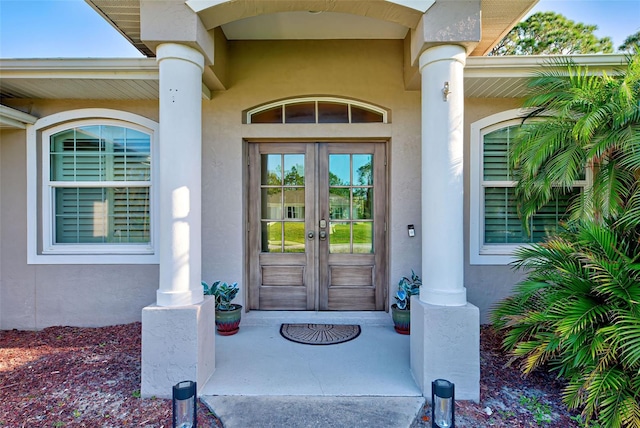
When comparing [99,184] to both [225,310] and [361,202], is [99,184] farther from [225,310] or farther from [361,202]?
[361,202]

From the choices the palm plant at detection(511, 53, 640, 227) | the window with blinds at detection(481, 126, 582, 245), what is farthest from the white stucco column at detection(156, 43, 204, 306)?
the window with blinds at detection(481, 126, 582, 245)

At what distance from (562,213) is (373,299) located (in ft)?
8.97

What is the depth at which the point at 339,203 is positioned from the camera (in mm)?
4441

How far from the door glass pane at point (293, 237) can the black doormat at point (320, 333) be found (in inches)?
38.4

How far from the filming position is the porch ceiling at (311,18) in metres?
2.85

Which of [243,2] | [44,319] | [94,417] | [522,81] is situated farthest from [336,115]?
[44,319]

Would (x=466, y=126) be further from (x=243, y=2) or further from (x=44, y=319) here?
(x=44, y=319)

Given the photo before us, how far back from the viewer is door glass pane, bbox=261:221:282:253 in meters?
4.46

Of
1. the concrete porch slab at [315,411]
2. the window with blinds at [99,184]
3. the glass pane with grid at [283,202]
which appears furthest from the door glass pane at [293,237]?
the concrete porch slab at [315,411]

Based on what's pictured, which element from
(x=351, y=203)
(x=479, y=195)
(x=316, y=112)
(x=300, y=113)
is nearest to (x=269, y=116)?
(x=300, y=113)

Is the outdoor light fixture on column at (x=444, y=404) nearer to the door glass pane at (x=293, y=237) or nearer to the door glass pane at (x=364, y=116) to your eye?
the door glass pane at (x=293, y=237)

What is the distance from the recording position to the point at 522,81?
12.2 ft

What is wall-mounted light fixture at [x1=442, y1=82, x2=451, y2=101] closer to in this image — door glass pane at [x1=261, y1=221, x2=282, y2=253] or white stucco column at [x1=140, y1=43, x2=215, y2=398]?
white stucco column at [x1=140, y1=43, x2=215, y2=398]

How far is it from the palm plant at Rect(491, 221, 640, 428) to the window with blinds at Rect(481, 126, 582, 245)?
134 cm
